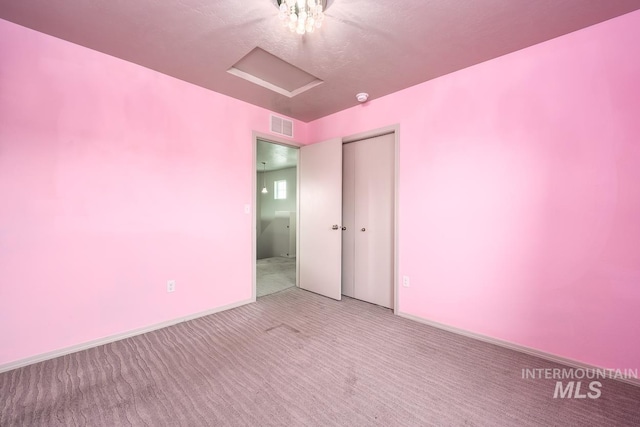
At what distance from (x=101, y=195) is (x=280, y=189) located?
5.19 meters

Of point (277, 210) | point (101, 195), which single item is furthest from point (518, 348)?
point (277, 210)

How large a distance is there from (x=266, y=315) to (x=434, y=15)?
10.3ft

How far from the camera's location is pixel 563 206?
190 cm

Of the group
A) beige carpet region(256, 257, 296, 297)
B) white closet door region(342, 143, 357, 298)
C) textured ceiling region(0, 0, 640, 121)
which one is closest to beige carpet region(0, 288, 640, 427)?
white closet door region(342, 143, 357, 298)

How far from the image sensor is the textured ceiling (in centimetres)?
163

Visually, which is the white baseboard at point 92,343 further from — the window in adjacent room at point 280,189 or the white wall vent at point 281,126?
the window in adjacent room at point 280,189

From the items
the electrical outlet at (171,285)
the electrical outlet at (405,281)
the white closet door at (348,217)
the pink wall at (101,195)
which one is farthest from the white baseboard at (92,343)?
the electrical outlet at (405,281)

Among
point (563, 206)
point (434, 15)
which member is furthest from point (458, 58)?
point (563, 206)

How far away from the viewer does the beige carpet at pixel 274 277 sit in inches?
146

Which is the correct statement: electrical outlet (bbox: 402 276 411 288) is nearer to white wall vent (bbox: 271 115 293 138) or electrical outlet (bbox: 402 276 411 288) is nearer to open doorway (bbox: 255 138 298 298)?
white wall vent (bbox: 271 115 293 138)

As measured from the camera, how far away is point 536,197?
79.0 inches

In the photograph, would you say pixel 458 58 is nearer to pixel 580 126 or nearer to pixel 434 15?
pixel 434 15

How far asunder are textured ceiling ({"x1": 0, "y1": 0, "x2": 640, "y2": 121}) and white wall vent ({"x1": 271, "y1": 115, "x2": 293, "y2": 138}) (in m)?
1.01

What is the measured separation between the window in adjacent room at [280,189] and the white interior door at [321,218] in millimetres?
3426
